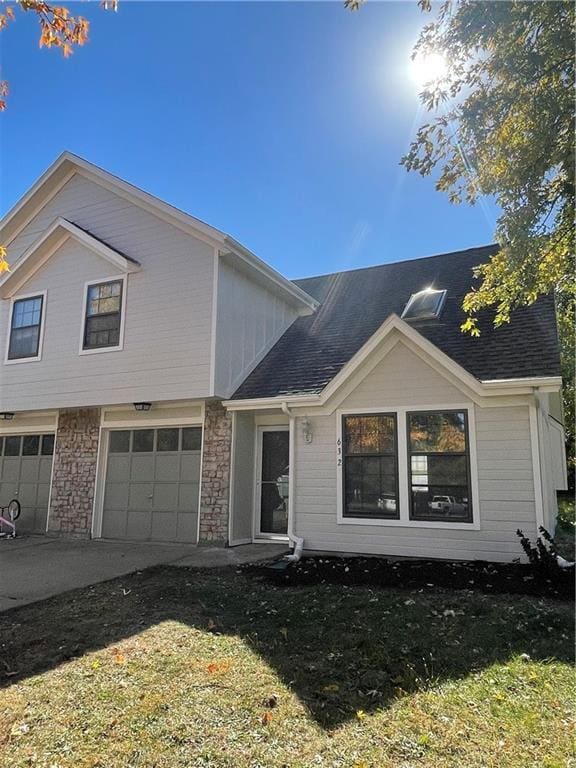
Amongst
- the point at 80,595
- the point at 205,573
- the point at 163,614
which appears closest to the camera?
the point at 163,614

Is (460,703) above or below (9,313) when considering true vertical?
below

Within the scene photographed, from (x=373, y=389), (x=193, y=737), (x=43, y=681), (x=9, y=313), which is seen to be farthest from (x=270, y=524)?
(x=9, y=313)

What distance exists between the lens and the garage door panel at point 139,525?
10.4 meters

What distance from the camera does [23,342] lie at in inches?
460

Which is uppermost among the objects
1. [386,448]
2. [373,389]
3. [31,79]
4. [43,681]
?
[31,79]

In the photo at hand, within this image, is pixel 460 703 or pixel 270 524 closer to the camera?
pixel 460 703

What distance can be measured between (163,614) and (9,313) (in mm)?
9607

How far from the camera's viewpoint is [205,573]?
7125 mm

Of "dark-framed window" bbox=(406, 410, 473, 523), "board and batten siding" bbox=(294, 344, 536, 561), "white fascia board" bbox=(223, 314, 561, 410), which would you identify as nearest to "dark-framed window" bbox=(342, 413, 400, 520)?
"board and batten siding" bbox=(294, 344, 536, 561)

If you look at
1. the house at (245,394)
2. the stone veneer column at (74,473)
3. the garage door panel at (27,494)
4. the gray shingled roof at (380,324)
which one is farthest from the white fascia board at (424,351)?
the garage door panel at (27,494)

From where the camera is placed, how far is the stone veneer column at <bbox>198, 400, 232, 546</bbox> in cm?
940

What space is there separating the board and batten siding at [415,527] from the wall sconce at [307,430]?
74 millimetres

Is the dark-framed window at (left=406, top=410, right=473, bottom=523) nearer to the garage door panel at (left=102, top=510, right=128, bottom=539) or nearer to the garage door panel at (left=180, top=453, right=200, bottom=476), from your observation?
the garage door panel at (left=180, top=453, right=200, bottom=476)

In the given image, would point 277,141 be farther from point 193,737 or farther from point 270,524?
point 193,737
